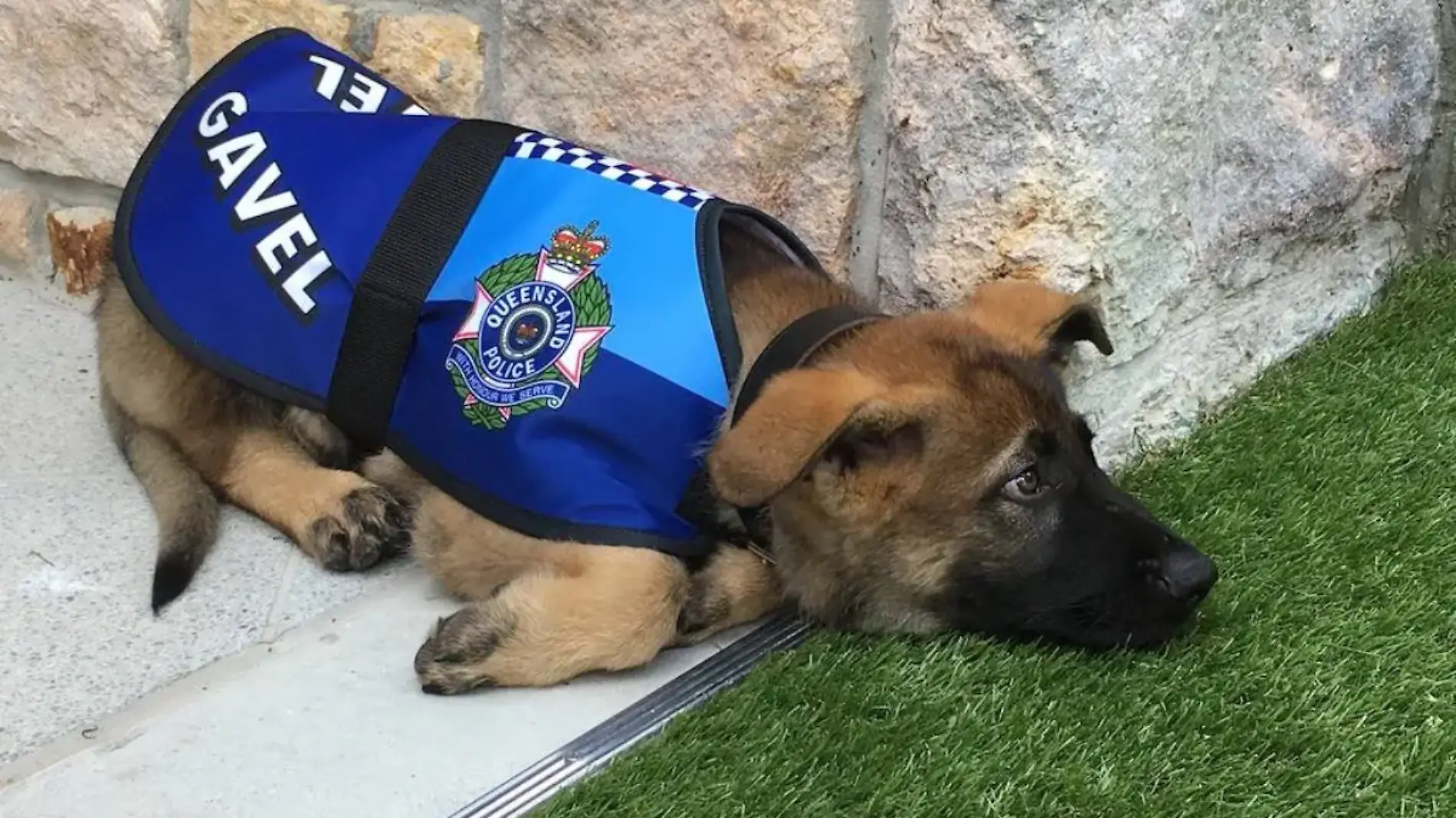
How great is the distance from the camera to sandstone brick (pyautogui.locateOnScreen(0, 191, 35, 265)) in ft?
13.5

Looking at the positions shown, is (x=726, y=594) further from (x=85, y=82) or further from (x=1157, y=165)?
(x=85, y=82)

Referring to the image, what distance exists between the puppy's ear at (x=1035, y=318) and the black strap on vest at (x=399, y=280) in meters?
0.98

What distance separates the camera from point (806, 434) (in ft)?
7.74

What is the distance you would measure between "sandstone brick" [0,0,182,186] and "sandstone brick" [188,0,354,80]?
8 centimetres

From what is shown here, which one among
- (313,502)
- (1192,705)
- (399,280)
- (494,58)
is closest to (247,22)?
(494,58)

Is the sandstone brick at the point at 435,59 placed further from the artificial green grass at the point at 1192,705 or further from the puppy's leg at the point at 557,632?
the artificial green grass at the point at 1192,705

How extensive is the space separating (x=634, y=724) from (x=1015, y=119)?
1.31m

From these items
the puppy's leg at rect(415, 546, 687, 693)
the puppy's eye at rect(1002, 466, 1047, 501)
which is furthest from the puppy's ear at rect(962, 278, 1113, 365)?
the puppy's leg at rect(415, 546, 687, 693)

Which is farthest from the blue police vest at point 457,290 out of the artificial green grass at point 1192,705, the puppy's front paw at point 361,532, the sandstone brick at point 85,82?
the sandstone brick at point 85,82

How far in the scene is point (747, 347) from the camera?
2.76 m

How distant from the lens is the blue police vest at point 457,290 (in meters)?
2.67

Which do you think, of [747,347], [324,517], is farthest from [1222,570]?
[324,517]

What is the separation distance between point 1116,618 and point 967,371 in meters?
0.47

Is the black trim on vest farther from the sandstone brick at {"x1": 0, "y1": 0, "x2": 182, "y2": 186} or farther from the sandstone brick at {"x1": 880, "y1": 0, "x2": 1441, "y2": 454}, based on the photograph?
the sandstone brick at {"x1": 0, "y1": 0, "x2": 182, "y2": 186}
